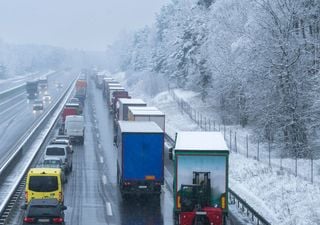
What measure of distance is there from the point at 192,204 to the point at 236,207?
6.10 metres

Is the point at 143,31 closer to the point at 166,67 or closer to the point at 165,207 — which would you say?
the point at 166,67

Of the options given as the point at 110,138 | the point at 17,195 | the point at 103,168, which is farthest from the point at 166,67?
the point at 17,195

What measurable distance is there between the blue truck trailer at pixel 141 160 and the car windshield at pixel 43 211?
7.53m

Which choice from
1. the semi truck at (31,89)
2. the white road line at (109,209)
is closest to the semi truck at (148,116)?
the white road line at (109,209)

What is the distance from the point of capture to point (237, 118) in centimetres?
6397

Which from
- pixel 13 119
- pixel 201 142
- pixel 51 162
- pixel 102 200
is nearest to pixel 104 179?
pixel 51 162

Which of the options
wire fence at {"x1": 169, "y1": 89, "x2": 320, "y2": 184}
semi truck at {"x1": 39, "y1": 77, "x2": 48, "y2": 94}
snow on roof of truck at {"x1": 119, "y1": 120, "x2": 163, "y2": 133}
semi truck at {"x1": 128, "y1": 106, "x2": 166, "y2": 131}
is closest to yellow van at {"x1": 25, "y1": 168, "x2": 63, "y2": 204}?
snow on roof of truck at {"x1": 119, "y1": 120, "x2": 163, "y2": 133}

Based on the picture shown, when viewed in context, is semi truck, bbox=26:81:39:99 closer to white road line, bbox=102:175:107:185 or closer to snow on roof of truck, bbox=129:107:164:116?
snow on roof of truck, bbox=129:107:164:116

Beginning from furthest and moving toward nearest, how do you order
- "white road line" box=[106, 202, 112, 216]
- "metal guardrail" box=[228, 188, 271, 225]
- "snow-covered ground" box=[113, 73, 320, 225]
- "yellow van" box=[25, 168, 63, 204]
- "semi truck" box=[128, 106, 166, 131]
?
"semi truck" box=[128, 106, 166, 131], "white road line" box=[106, 202, 112, 216], "yellow van" box=[25, 168, 63, 204], "snow-covered ground" box=[113, 73, 320, 225], "metal guardrail" box=[228, 188, 271, 225]

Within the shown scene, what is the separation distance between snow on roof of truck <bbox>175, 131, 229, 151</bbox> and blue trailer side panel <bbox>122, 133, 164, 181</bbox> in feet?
12.1

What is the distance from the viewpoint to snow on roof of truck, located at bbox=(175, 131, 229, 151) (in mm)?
23031

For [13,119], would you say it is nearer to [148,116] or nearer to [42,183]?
[148,116]

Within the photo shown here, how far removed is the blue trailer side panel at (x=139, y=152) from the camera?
28531mm

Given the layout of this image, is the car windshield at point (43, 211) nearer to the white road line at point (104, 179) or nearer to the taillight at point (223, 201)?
the taillight at point (223, 201)
